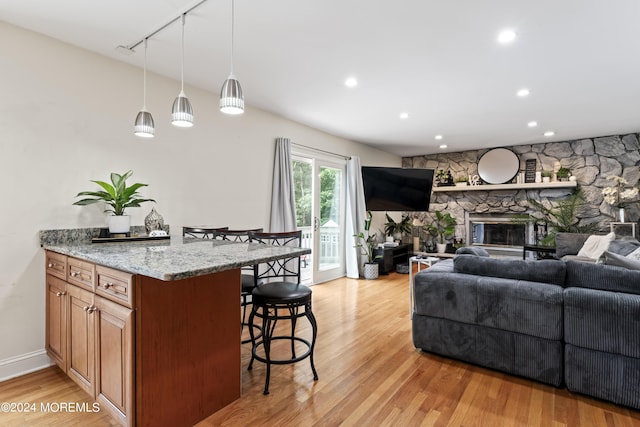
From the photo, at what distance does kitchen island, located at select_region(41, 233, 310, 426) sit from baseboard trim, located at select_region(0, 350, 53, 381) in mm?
484

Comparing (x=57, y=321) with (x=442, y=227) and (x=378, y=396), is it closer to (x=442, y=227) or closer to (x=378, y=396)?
(x=378, y=396)

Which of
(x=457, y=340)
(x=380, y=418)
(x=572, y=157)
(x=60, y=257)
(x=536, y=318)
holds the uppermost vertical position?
(x=572, y=157)

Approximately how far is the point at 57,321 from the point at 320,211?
12.0ft

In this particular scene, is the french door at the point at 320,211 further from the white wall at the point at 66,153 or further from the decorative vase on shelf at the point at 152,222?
the decorative vase on shelf at the point at 152,222

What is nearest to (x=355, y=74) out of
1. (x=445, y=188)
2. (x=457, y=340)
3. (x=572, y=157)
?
(x=457, y=340)

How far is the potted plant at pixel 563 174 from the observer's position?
5.77 metres

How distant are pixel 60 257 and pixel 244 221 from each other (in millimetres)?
1967

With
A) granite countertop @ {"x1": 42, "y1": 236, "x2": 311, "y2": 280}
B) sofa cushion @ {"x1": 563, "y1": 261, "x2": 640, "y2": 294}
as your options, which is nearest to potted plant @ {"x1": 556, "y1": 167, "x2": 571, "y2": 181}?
sofa cushion @ {"x1": 563, "y1": 261, "x2": 640, "y2": 294}

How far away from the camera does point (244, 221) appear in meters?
3.99

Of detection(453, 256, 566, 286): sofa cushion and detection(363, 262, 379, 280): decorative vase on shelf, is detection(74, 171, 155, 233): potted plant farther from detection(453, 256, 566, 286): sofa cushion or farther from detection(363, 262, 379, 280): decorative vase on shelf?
detection(363, 262, 379, 280): decorative vase on shelf

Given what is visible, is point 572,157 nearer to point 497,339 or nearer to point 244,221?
point 497,339

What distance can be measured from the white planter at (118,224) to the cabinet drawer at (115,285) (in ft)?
3.07

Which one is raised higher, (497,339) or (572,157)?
(572,157)

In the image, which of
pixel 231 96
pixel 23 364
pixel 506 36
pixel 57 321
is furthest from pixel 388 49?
pixel 23 364
